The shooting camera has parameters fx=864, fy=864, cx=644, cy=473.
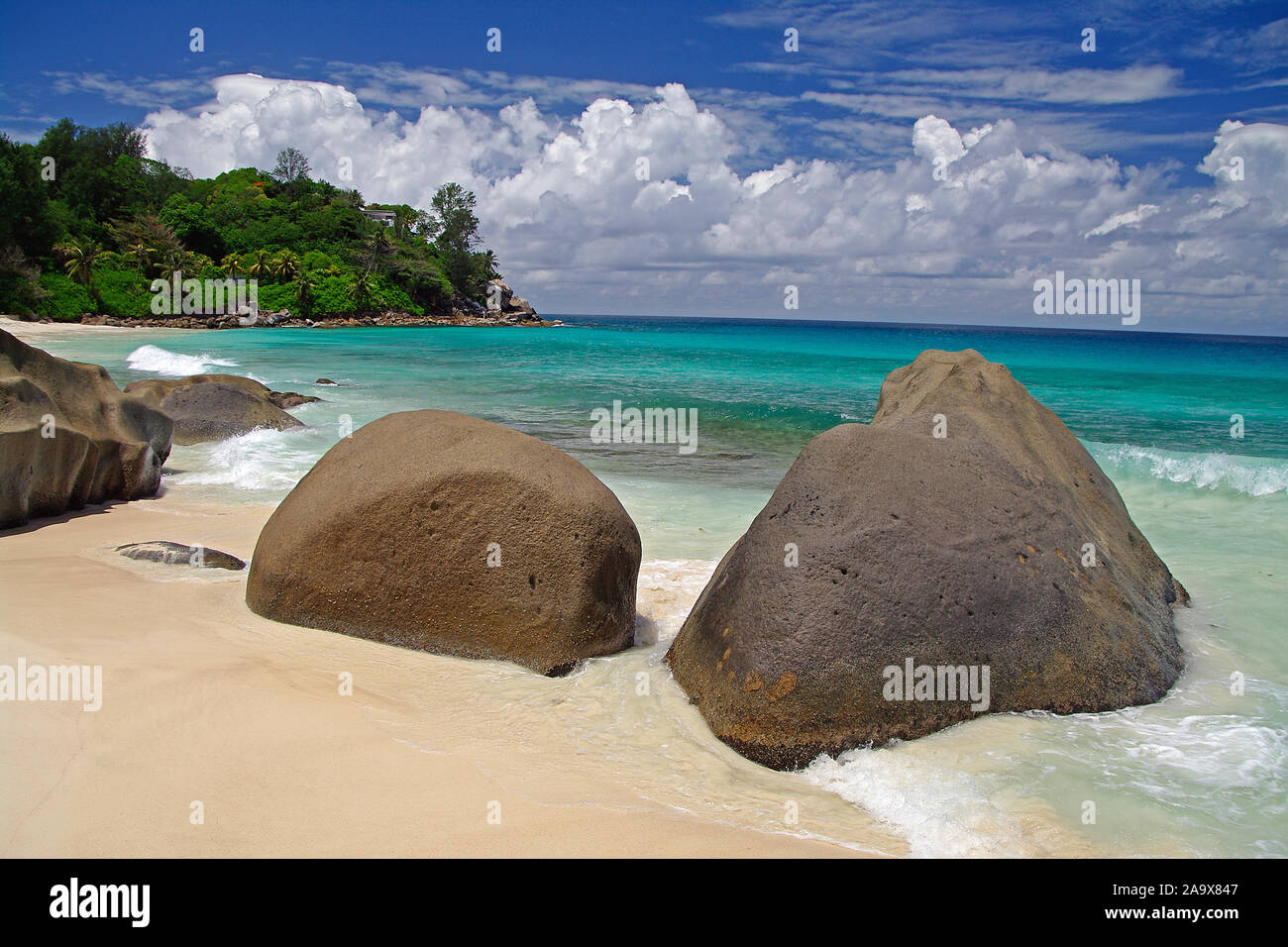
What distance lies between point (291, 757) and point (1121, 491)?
35.8ft

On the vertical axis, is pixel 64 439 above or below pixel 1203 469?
above

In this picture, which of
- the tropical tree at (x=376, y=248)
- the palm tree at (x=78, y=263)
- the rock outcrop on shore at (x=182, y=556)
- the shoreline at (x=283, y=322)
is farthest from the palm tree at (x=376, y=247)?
the rock outcrop on shore at (x=182, y=556)

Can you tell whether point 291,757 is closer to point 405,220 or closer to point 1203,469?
point 1203,469

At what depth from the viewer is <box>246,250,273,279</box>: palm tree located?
6488 cm

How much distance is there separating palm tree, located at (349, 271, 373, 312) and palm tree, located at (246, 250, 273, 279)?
19.8ft

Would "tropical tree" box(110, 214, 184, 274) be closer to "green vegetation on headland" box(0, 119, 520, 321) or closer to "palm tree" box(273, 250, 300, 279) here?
"green vegetation on headland" box(0, 119, 520, 321)

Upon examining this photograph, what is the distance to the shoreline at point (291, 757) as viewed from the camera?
9.71ft

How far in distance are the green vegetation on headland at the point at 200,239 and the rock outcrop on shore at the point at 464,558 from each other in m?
50.5

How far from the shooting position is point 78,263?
50.5 m

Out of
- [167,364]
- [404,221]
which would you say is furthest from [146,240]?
[167,364]

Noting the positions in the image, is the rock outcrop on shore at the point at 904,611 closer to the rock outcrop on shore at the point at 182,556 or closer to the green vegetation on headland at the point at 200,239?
the rock outcrop on shore at the point at 182,556

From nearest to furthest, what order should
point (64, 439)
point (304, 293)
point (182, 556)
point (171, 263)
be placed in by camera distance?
point (182, 556), point (64, 439), point (171, 263), point (304, 293)
